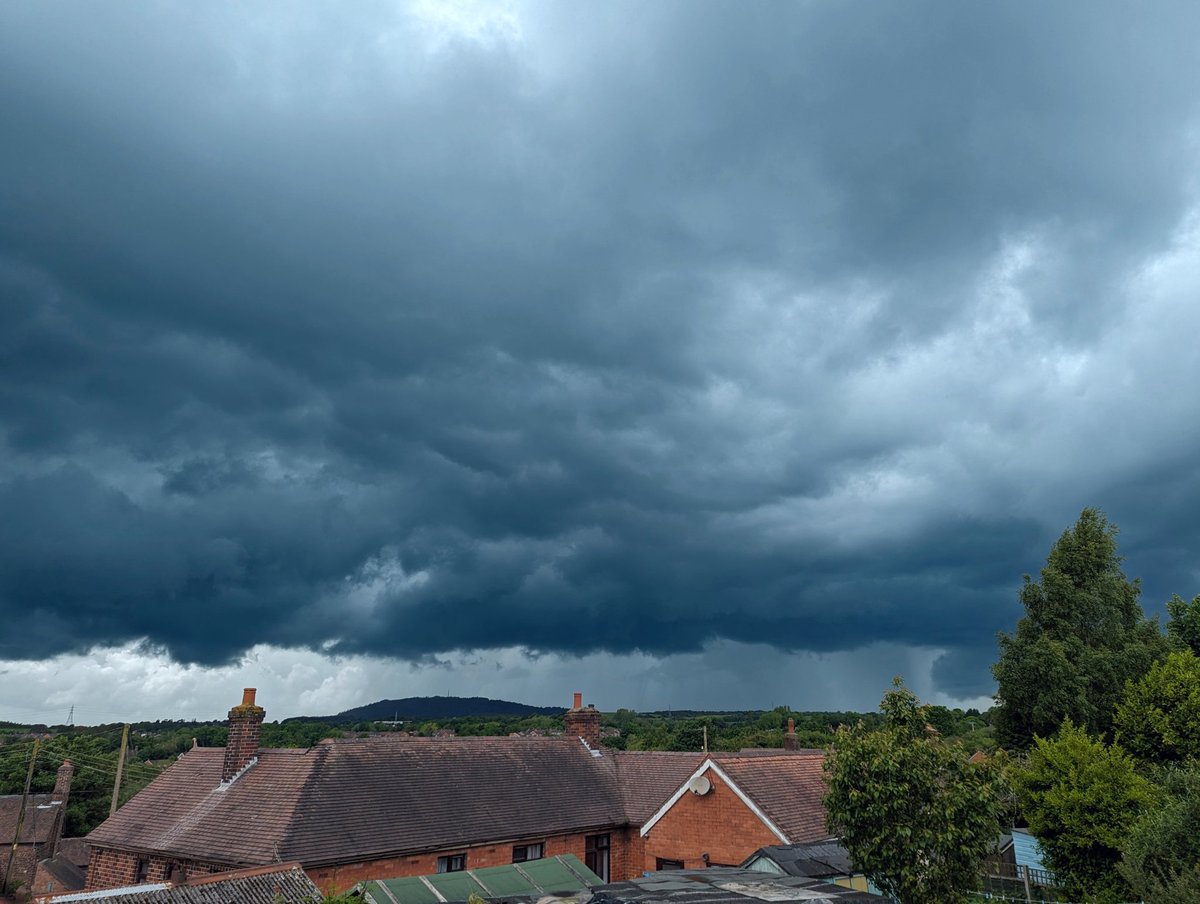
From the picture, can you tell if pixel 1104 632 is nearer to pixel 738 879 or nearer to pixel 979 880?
pixel 979 880

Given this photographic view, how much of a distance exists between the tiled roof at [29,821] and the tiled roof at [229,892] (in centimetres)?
6246

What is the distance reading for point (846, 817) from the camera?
66.5 ft

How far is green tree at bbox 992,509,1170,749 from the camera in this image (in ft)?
134

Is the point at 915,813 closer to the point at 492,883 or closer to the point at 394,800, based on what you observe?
the point at 492,883

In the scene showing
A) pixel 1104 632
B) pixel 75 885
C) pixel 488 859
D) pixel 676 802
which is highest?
pixel 1104 632

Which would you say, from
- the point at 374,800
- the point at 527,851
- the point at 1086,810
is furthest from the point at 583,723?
the point at 1086,810

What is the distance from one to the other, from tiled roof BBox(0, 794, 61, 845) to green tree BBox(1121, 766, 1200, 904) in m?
78.4

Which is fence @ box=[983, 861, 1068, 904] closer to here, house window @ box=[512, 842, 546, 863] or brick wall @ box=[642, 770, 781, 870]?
brick wall @ box=[642, 770, 781, 870]

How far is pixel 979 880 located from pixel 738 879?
6685mm

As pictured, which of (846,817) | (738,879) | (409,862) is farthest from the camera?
(409,862)

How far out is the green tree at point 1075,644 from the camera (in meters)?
40.8

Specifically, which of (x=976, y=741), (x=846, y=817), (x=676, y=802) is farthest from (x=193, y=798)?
(x=976, y=741)

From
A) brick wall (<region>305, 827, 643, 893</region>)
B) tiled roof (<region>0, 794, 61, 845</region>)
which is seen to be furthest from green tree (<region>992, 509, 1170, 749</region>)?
tiled roof (<region>0, 794, 61, 845</region>)

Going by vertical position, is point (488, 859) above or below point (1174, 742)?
below
